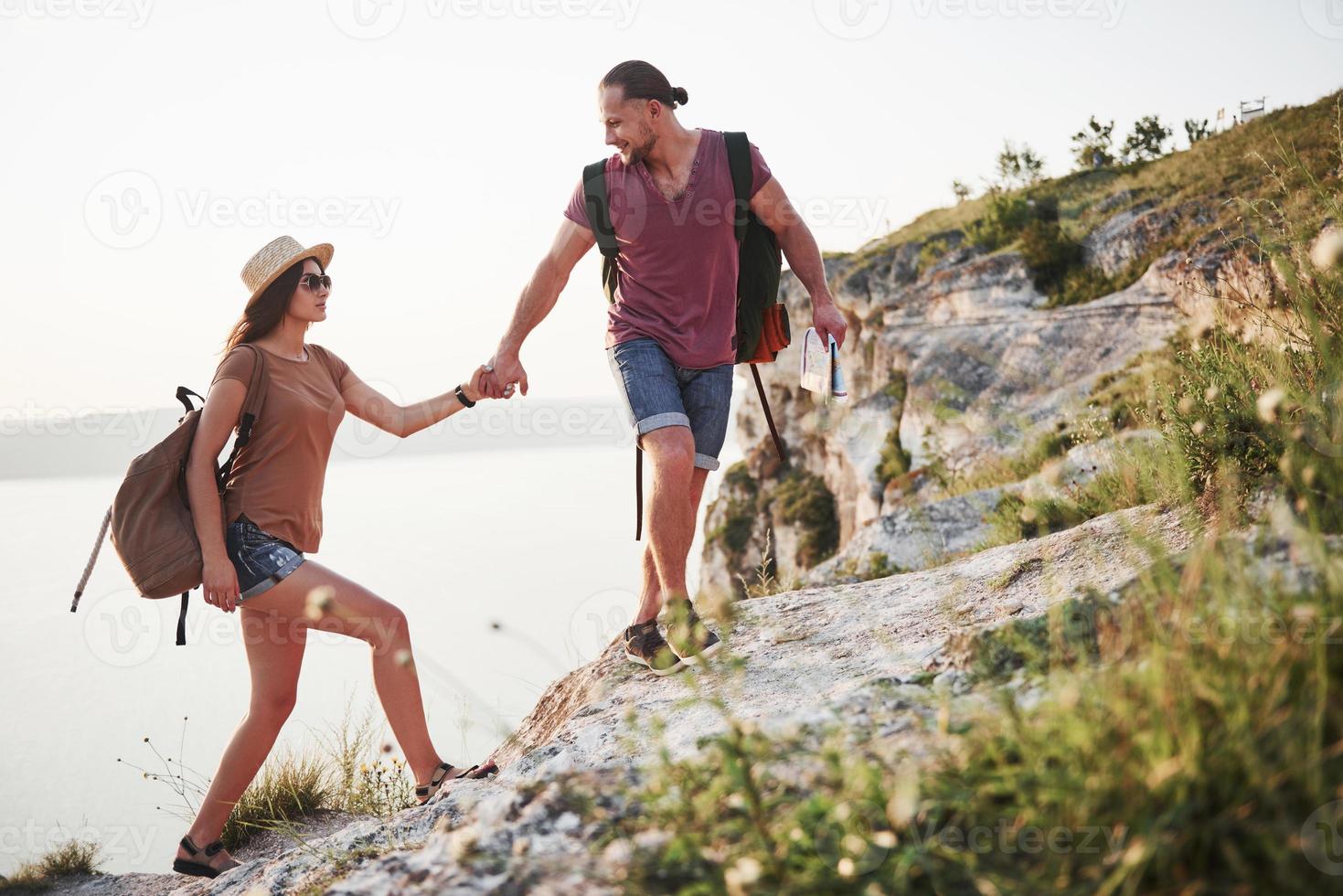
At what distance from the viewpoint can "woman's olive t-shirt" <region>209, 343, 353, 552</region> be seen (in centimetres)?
376

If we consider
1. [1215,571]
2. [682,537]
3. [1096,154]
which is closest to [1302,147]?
[1096,154]

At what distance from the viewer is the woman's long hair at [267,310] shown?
13.1ft

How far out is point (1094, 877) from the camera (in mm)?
1399

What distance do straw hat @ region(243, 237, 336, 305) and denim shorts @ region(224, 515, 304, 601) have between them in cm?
107

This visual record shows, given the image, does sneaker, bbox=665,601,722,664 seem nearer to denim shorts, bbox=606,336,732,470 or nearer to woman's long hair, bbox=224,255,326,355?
denim shorts, bbox=606,336,732,470

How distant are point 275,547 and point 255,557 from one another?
85mm

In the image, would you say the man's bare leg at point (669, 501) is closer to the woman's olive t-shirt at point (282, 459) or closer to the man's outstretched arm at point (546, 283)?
the man's outstretched arm at point (546, 283)

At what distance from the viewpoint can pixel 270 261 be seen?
4047mm

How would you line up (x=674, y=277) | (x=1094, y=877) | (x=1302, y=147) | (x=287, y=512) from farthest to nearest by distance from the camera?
(x=1302, y=147) < (x=674, y=277) < (x=287, y=512) < (x=1094, y=877)

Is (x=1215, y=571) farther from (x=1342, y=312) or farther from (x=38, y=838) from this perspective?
(x=38, y=838)

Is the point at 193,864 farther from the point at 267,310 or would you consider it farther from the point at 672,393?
the point at 672,393

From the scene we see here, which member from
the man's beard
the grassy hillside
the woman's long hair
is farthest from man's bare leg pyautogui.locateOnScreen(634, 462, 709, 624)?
the grassy hillside

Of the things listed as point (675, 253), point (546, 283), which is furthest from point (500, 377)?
point (675, 253)

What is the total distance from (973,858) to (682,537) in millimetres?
2535
